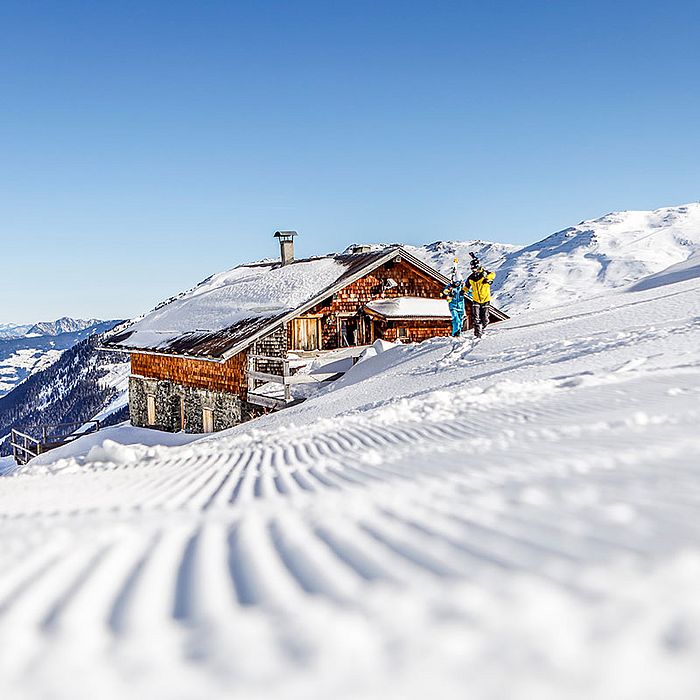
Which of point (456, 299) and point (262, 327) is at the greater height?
point (456, 299)

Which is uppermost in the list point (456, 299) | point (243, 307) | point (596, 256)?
point (596, 256)

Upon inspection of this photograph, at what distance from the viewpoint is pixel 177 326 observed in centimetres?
2223

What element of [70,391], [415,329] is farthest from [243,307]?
[70,391]

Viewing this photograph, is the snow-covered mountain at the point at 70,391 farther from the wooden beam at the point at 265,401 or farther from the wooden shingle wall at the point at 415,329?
the wooden beam at the point at 265,401

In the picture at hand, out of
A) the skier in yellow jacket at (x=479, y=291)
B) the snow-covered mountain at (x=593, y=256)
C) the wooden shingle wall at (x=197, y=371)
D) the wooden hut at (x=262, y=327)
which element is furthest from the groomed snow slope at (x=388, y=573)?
the snow-covered mountain at (x=593, y=256)

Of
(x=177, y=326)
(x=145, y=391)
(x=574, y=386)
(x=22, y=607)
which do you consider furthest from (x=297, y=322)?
(x=22, y=607)

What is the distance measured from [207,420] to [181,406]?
68.8 inches

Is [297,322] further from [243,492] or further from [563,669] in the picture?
[563,669]

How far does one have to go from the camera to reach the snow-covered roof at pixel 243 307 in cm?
1875

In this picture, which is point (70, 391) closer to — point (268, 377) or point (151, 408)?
point (151, 408)

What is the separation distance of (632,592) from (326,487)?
8.17 ft

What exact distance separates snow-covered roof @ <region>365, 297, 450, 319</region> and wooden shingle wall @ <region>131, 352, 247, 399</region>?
4.68 meters

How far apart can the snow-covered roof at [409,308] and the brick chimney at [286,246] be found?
5.31 metres

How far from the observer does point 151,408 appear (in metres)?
23.7
